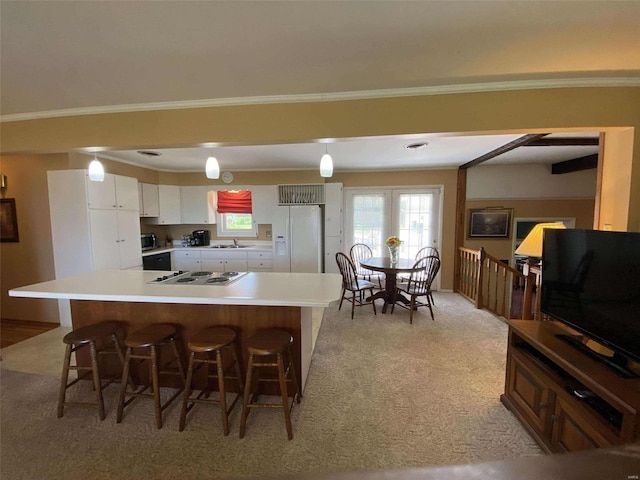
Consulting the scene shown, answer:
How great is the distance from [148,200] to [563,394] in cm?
553

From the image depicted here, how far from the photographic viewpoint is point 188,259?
5004 mm

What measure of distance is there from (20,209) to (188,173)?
2309 mm

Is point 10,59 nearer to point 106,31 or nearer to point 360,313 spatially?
point 106,31

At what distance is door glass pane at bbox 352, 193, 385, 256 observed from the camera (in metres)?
5.19

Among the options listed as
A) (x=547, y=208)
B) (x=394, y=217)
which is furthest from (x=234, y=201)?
(x=547, y=208)

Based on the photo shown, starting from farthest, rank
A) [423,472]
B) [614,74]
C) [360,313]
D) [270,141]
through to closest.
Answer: [360,313] < [270,141] < [614,74] < [423,472]

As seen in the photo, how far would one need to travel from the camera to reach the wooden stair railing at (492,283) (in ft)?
11.5

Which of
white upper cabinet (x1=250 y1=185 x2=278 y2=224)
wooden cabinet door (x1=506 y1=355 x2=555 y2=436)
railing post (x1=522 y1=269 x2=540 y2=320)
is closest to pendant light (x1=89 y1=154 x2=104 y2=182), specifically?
white upper cabinet (x1=250 y1=185 x2=278 y2=224)

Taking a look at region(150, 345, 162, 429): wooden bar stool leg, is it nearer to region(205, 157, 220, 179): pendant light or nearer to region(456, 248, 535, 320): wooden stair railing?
region(205, 157, 220, 179): pendant light

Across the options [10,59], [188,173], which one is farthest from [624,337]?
[188,173]

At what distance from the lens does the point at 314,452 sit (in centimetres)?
164

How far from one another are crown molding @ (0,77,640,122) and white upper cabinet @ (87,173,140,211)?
107 centimetres

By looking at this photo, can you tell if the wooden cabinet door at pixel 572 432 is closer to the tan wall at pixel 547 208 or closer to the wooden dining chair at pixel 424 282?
the wooden dining chair at pixel 424 282

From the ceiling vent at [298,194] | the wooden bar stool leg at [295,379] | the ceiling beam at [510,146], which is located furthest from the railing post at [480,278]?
the wooden bar stool leg at [295,379]
